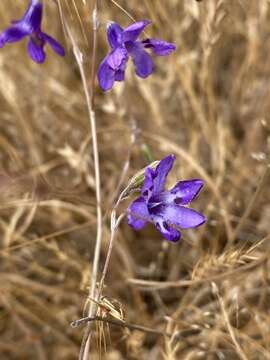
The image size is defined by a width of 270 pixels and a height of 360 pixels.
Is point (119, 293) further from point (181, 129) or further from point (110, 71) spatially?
point (110, 71)

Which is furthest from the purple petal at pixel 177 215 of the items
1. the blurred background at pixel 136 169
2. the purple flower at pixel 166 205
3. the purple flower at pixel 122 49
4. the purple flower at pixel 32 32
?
the blurred background at pixel 136 169

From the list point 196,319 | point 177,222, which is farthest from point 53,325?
point 177,222

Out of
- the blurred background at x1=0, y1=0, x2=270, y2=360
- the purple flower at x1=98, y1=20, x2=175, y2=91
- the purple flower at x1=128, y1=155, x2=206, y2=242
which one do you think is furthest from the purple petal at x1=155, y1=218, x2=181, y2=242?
the blurred background at x1=0, y1=0, x2=270, y2=360

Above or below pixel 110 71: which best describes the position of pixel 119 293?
below

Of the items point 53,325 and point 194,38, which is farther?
point 194,38

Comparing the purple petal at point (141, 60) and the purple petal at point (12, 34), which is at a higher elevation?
the purple petal at point (12, 34)

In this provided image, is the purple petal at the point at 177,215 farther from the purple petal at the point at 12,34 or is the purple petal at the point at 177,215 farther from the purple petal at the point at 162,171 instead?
the purple petal at the point at 12,34
